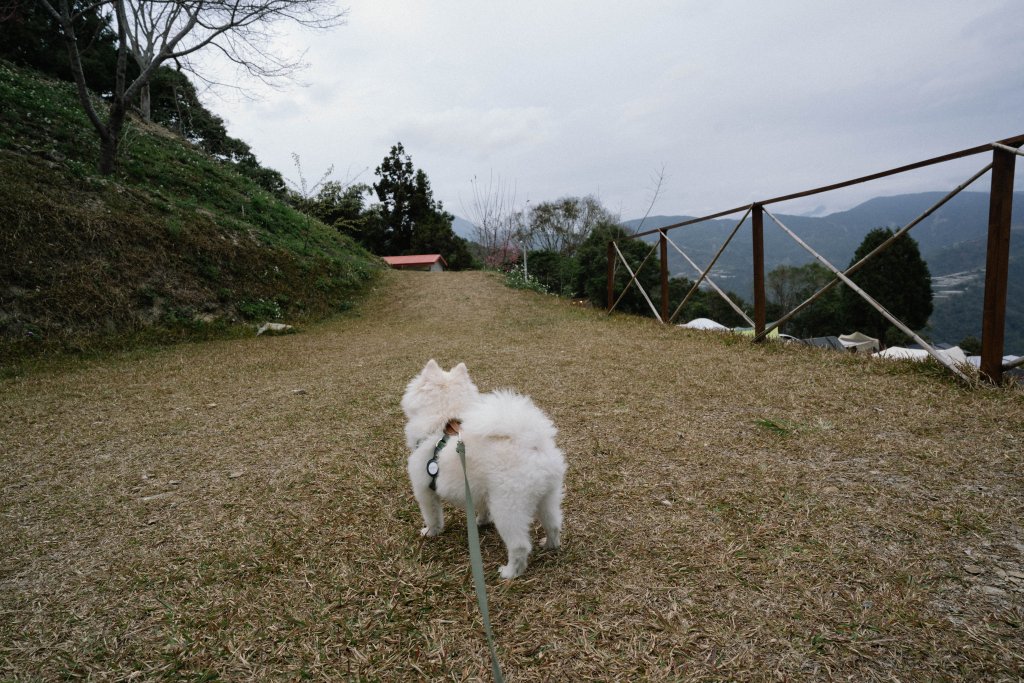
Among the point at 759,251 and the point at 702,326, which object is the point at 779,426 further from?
the point at 702,326

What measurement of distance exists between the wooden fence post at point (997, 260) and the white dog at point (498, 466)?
3586 mm

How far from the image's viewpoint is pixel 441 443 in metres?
2.01

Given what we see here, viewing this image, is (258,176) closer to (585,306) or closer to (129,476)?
(585,306)

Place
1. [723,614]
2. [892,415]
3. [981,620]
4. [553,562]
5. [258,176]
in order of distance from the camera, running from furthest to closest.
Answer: [258,176], [892,415], [553,562], [723,614], [981,620]

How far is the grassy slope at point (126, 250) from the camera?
20.1ft

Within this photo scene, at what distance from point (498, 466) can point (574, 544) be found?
0.62m

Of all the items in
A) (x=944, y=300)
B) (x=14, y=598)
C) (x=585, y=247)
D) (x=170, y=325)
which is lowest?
(x=944, y=300)

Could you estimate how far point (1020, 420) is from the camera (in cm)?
275

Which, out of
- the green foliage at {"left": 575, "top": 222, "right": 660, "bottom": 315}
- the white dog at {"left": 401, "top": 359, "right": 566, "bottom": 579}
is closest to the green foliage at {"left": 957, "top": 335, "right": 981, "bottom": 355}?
the green foliage at {"left": 575, "top": 222, "right": 660, "bottom": 315}

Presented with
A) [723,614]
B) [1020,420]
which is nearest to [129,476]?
[723,614]

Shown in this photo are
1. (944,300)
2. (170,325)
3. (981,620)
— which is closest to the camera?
(981,620)

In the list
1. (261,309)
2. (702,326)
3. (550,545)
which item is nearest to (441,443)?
(550,545)

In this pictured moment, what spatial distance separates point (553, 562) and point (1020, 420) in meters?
3.13

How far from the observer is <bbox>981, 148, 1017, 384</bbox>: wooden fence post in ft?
10.3
